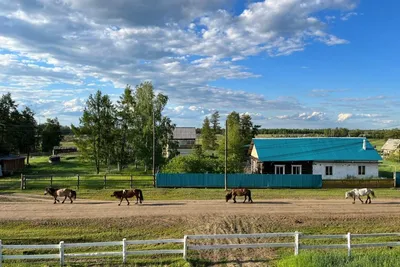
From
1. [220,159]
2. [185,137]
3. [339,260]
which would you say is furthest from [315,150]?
[185,137]

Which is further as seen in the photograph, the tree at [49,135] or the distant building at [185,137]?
the tree at [49,135]

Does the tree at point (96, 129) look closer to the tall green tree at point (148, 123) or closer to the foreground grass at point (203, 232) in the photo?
the tall green tree at point (148, 123)

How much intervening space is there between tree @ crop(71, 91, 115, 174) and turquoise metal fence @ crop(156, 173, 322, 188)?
1818cm

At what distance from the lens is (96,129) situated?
49625mm

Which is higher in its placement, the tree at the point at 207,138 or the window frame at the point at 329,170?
the tree at the point at 207,138

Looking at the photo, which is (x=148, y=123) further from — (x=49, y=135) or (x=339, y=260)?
(x=49, y=135)

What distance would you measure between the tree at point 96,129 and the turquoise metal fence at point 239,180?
18.2m

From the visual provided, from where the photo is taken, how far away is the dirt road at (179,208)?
21.6 metres

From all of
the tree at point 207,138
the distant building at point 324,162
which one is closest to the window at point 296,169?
the distant building at point 324,162

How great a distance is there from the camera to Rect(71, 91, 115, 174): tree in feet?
162

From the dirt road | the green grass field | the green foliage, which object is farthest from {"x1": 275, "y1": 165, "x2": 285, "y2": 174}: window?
the green foliage

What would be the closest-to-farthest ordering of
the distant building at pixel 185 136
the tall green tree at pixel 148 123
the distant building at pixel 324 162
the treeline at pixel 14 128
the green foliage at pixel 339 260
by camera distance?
the green foliage at pixel 339 260, the distant building at pixel 324 162, the tall green tree at pixel 148 123, the treeline at pixel 14 128, the distant building at pixel 185 136

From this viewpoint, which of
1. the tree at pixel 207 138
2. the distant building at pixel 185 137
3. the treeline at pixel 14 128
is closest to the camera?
the treeline at pixel 14 128

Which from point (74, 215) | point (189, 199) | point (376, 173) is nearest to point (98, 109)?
point (189, 199)
